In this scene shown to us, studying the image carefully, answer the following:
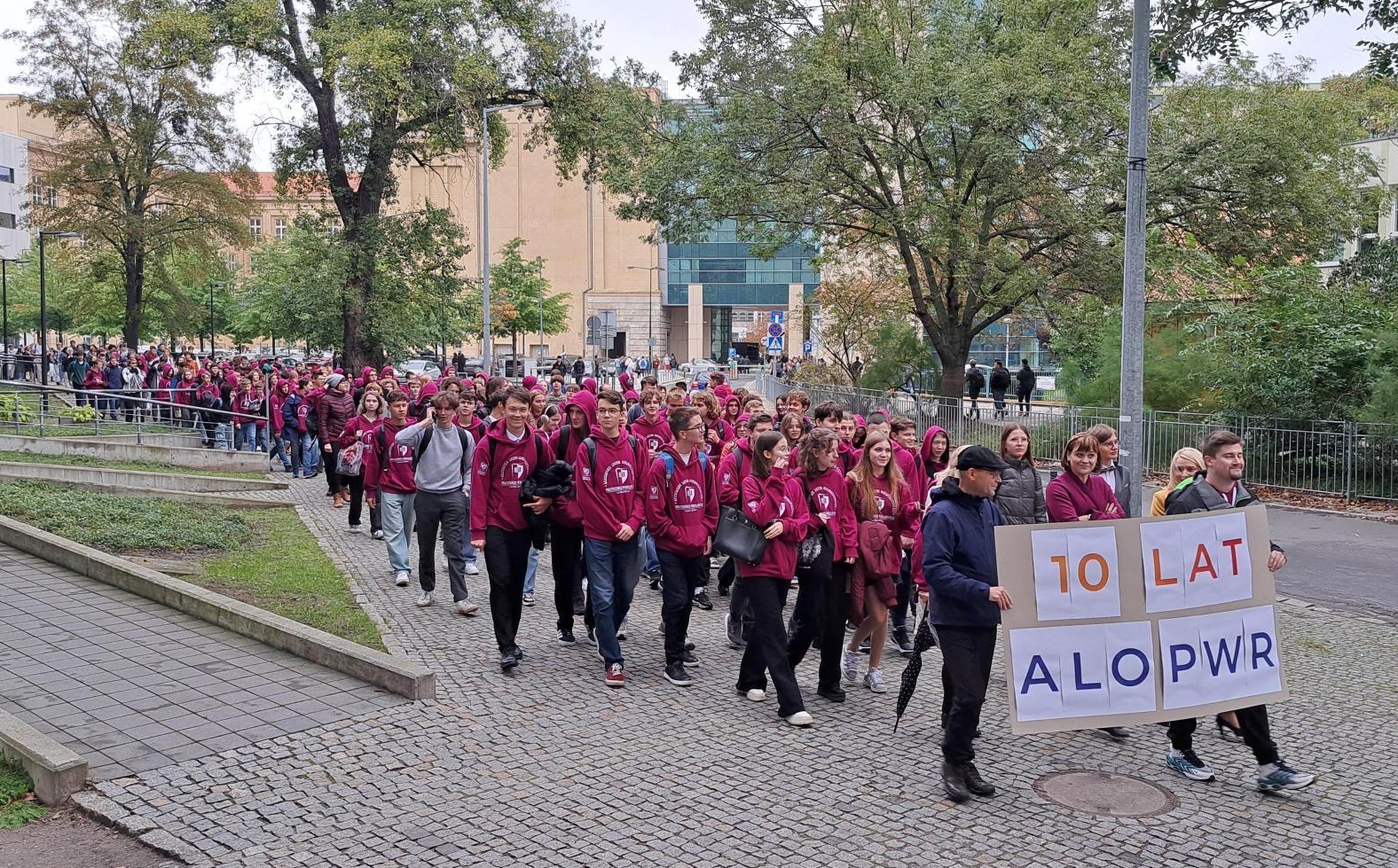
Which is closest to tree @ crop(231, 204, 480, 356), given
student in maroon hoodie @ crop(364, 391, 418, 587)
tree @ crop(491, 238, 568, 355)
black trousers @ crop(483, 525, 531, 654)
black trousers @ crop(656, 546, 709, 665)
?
student in maroon hoodie @ crop(364, 391, 418, 587)

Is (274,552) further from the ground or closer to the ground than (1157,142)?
closer to the ground

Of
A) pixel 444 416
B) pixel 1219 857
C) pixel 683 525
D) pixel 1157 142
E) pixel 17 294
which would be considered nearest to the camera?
pixel 1219 857

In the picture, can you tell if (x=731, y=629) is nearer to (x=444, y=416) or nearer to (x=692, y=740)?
(x=692, y=740)

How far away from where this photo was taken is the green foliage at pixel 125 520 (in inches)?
442

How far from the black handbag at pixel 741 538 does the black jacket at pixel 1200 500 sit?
2290 mm

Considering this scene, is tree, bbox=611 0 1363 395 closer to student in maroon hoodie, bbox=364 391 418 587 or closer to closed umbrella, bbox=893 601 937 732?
student in maroon hoodie, bbox=364 391 418 587

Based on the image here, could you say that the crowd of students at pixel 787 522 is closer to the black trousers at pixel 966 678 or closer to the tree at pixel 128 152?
the black trousers at pixel 966 678

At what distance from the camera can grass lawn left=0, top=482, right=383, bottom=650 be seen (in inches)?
358

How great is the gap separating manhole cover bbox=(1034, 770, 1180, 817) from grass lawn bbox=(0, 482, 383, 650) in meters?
4.51

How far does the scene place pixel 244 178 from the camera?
3984cm

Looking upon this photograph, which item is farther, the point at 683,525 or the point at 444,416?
the point at 444,416

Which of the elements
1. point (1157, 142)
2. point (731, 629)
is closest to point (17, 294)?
point (1157, 142)

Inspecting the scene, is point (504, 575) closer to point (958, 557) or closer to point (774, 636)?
point (774, 636)

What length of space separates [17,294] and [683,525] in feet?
246
